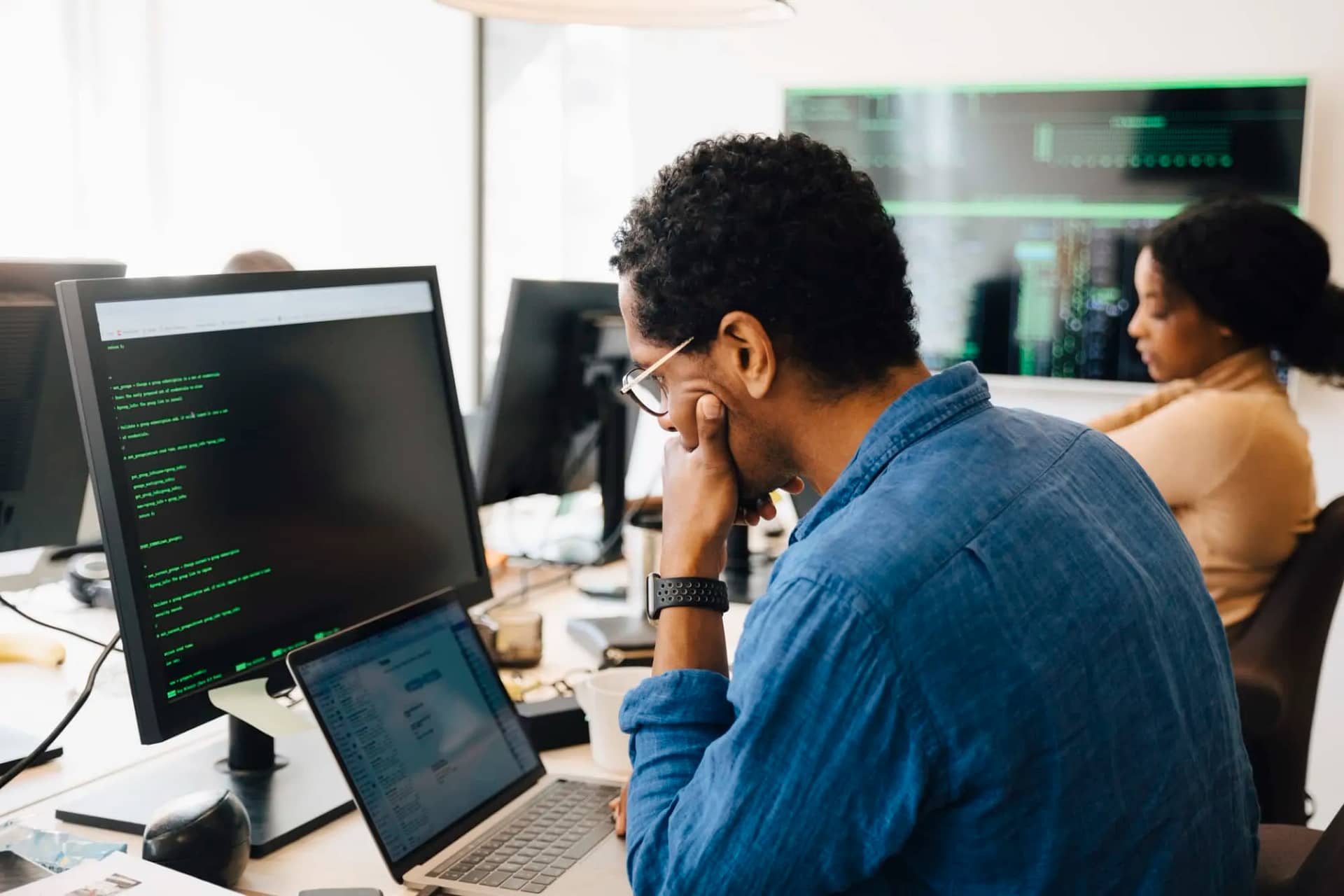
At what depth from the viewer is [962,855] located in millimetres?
874

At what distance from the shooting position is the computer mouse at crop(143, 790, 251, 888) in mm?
1028

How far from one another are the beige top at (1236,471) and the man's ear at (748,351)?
4.45 ft

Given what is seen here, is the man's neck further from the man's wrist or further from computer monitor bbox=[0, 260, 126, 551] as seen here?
computer monitor bbox=[0, 260, 126, 551]

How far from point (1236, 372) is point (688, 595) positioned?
165cm

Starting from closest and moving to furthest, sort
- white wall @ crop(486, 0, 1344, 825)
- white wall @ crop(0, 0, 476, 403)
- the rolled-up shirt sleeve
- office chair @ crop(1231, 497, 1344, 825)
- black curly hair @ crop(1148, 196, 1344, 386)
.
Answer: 1. the rolled-up shirt sleeve
2. office chair @ crop(1231, 497, 1344, 825)
3. black curly hair @ crop(1148, 196, 1344, 386)
4. white wall @ crop(0, 0, 476, 403)
5. white wall @ crop(486, 0, 1344, 825)

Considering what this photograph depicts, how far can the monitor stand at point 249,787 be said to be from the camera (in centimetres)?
117

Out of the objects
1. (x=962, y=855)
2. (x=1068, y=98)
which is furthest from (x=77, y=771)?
(x=1068, y=98)

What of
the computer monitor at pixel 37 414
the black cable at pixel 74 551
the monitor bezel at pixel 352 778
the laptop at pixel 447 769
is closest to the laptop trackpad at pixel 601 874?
the laptop at pixel 447 769

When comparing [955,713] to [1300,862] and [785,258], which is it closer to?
[785,258]

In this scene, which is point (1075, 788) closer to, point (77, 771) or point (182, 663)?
point (182, 663)

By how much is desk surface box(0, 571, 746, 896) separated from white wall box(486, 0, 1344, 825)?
2.10 meters

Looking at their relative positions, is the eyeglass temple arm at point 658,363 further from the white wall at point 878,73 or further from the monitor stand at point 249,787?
the white wall at point 878,73

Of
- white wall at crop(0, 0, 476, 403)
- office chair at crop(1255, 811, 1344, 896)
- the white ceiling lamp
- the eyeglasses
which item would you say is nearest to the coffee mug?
the eyeglasses

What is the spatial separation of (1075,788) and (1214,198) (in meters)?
2.81
